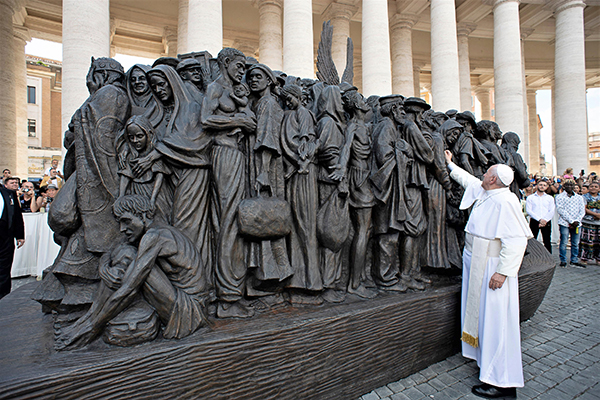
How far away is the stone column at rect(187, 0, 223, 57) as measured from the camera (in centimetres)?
1128

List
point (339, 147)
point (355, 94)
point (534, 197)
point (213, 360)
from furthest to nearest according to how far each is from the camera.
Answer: point (534, 197)
point (355, 94)
point (339, 147)
point (213, 360)

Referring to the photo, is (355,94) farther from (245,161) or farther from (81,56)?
(81,56)

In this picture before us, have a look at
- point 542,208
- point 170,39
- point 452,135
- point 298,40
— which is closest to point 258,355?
point 452,135

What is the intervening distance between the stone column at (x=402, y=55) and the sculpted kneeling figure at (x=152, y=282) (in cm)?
1921

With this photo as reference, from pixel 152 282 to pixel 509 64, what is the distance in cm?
1938

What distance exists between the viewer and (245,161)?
2963mm

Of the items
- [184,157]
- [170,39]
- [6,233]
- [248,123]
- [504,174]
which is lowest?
[6,233]

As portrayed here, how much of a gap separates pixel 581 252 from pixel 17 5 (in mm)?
24807

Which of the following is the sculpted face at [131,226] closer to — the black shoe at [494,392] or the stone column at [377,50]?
the black shoe at [494,392]

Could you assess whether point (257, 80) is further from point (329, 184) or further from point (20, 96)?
point (20, 96)

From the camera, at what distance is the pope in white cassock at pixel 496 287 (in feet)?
9.18

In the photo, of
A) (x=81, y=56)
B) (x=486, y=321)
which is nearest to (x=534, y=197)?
(x=486, y=321)

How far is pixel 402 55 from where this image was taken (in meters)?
19.3

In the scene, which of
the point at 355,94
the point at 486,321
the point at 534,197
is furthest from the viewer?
the point at 534,197
